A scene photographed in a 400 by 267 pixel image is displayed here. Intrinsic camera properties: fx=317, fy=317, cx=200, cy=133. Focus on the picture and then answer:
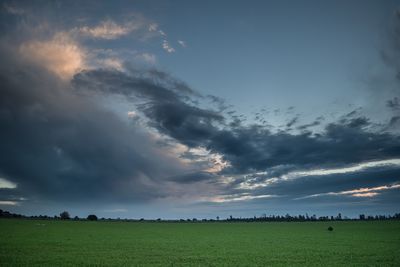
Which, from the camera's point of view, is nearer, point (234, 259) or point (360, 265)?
point (360, 265)

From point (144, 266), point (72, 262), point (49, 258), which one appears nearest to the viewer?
point (144, 266)

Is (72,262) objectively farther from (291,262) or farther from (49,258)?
(291,262)

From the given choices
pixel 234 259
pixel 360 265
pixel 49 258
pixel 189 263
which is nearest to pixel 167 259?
pixel 189 263

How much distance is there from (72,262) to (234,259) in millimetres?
13375

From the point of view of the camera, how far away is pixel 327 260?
2736cm

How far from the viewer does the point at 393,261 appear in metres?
25.9

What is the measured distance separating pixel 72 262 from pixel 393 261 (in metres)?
25.9

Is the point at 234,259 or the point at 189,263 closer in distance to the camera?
the point at 189,263

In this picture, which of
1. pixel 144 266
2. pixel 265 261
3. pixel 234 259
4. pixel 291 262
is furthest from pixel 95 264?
pixel 291 262

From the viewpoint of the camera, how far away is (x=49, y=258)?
26797mm

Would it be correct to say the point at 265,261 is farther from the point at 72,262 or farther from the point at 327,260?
the point at 72,262

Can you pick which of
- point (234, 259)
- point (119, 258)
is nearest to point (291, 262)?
point (234, 259)

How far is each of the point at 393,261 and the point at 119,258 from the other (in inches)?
900

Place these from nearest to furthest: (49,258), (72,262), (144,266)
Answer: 1. (144,266)
2. (72,262)
3. (49,258)
